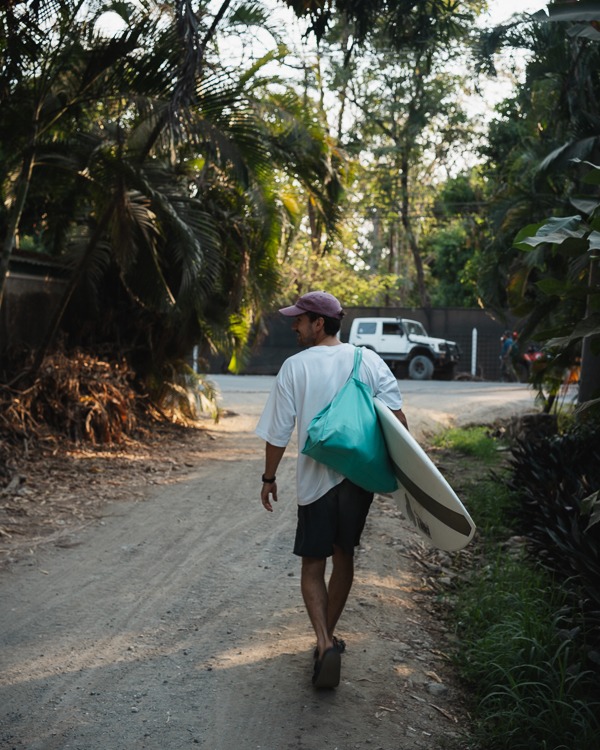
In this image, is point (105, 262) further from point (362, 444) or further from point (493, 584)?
point (362, 444)

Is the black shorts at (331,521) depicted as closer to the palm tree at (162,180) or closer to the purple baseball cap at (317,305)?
the purple baseball cap at (317,305)

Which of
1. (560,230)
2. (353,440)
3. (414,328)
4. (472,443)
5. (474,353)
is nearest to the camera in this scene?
(353,440)

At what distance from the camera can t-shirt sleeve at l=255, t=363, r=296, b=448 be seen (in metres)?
4.76

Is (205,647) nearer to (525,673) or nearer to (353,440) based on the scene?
(353,440)

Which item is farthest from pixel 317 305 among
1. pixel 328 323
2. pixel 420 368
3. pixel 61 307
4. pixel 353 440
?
pixel 420 368

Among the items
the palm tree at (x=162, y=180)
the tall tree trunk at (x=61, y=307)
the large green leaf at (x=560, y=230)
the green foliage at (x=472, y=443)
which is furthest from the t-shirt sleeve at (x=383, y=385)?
the green foliage at (x=472, y=443)

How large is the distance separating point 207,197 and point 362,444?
9373 millimetres

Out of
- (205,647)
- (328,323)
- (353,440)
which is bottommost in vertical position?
(205,647)

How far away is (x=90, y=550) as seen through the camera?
7273mm

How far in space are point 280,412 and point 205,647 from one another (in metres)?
1.37

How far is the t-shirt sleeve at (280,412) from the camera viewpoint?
476cm

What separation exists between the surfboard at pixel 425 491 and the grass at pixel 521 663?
2.36ft

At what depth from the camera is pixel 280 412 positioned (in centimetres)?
477

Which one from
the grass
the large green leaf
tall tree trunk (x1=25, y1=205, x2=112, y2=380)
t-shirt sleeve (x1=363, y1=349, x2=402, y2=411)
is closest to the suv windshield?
tall tree trunk (x1=25, y1=205, x2=112, y2=380)
